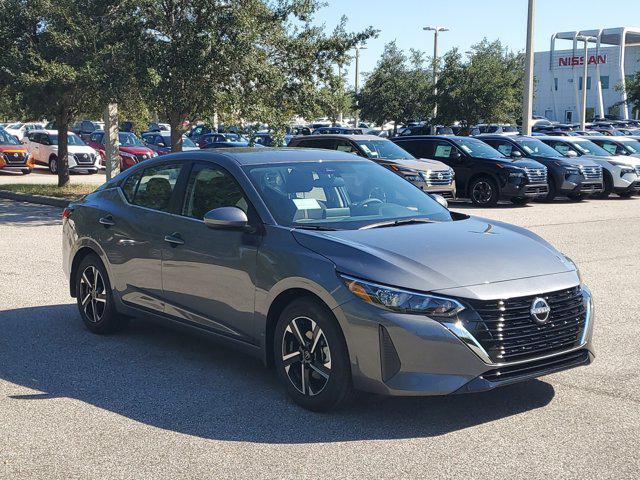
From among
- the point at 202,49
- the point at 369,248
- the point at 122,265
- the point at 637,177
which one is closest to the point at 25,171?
the point at 202,49

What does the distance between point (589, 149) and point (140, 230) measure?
68.0 ft

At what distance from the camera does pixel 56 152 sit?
33031 millimetres

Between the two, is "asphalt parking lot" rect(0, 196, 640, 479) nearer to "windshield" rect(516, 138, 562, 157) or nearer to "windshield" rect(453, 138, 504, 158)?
"windshield" rect(453, 138, 504, 158)

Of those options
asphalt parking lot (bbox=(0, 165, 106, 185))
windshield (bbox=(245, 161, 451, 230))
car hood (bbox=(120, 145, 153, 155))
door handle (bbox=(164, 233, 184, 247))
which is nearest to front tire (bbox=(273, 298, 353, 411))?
windshield (bbox=(245, 161, 451, 230))

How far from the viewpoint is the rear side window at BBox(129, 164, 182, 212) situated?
271 inches

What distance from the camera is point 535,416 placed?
5352 millimetres

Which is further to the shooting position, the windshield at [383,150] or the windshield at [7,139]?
the windshield at [7,139]

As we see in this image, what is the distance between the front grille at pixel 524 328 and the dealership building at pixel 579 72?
90571 millimetres

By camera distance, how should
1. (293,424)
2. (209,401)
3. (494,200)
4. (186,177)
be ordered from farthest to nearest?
(494,200) → (186,177) → (209,401) → (293,424)

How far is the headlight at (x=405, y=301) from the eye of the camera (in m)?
4.93

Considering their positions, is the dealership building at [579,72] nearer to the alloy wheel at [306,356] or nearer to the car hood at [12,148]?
the car hood at [12,148]

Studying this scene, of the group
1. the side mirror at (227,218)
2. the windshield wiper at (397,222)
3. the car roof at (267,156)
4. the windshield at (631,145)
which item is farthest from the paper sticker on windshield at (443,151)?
the side mirror at (227,218)

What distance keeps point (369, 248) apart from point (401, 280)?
→ 0.40m

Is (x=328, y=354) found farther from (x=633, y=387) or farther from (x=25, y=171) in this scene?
(x=25, y=171)
